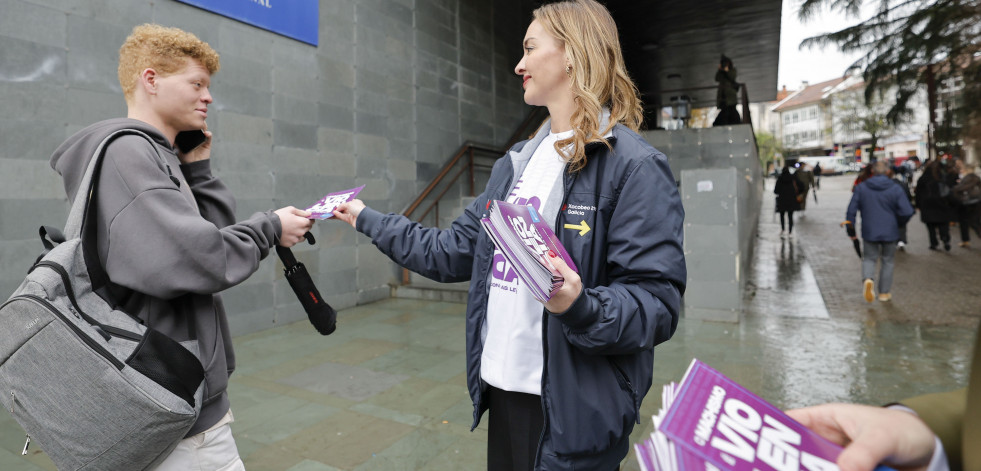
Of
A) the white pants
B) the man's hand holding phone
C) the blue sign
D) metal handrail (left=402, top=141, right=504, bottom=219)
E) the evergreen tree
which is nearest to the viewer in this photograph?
the white pants

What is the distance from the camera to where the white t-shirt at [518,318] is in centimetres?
158

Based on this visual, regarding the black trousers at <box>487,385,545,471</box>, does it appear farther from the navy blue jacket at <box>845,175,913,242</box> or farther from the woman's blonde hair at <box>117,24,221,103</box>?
the navy blue jacket at <box>845,175,913,242</box>

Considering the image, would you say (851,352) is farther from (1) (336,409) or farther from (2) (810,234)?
(2) (810,234)

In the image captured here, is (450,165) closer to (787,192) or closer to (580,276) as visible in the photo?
(580,276)

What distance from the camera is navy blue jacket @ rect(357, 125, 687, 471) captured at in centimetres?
136

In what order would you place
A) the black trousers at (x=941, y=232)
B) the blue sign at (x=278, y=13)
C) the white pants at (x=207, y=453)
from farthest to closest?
the black trousers at (x=941, y=232)
the blue sign at (x=278, y=13)
the white pants at (x=207, y=453)

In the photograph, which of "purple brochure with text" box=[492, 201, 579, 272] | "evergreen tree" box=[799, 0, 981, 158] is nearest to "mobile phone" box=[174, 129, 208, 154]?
"purple brochure with text" box=[492, 201, 579, 272]

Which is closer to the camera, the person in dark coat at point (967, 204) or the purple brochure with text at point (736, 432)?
the purple brochure with text at point (736, 432)

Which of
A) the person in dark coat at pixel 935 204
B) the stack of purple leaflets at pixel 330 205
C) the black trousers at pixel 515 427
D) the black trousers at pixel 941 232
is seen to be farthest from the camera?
the black trousers at pixel 941 232

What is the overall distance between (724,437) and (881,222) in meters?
8.76

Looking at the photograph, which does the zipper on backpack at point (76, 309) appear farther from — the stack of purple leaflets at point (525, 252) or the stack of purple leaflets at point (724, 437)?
the stack of purple leaflets at point (724, 437)

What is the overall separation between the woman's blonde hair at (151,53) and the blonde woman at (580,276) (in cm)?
108

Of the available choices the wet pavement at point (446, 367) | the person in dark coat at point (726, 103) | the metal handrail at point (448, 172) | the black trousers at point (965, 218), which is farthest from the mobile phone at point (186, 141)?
the black trousers at point (965, 218)

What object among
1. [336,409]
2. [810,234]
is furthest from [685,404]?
[810,234]
